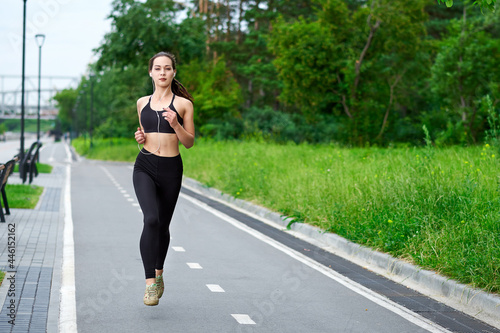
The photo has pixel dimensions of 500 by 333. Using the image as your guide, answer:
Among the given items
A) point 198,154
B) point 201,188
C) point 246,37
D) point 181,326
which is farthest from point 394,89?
point 181,326

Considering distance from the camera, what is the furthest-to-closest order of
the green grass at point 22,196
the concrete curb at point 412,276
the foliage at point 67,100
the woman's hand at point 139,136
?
the foliage at point 67,100 → the green grass at point 22,196 → the concrete curb at point 412,276 → the woman's hand at point 139,136

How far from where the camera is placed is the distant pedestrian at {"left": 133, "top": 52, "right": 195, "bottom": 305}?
6.14 metres

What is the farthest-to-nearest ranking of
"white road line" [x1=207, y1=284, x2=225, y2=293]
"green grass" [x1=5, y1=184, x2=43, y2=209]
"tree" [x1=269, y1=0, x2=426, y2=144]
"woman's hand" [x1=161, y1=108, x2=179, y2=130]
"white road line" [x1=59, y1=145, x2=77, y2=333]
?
"tree" [x1=269, y1=0, x2=426, y2=144] < "green grass" [x1=5, y1=184, x2=43, y2=209] < "white road line" [x1=207, y1=284, x2=225, y2=293] < "woman's hand" [x1=161, y1=108, x2=179, y2=130] < "white road line" [x1=59, y1=145, x2=77, y2=333]

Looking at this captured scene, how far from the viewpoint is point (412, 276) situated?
7.91m

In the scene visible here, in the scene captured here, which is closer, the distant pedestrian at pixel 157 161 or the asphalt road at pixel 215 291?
the asphalt road at pixel 215 291

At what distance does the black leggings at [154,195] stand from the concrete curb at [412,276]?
9.39 feet

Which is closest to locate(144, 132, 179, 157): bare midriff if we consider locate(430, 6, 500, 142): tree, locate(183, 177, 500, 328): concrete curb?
locate(183, 177, 500, 328): concrete curb

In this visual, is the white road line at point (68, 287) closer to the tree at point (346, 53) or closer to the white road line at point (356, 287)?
the white road line at point (356, 287)

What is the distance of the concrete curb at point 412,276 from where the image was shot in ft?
21.3

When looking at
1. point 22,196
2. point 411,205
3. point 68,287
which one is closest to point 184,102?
point 68,287

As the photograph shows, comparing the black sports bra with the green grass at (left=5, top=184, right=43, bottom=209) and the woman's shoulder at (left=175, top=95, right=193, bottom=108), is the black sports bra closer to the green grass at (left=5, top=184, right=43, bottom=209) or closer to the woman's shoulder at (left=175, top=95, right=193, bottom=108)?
the woman's shoulder at (left=175, top=95, right=193, bottom=108)

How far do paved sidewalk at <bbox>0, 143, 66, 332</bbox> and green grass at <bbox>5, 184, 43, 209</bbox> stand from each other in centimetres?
64

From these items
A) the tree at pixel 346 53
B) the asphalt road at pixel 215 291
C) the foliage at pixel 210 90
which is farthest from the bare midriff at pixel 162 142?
the foliage at pixel 210 90

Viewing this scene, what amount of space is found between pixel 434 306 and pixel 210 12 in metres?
55.7
